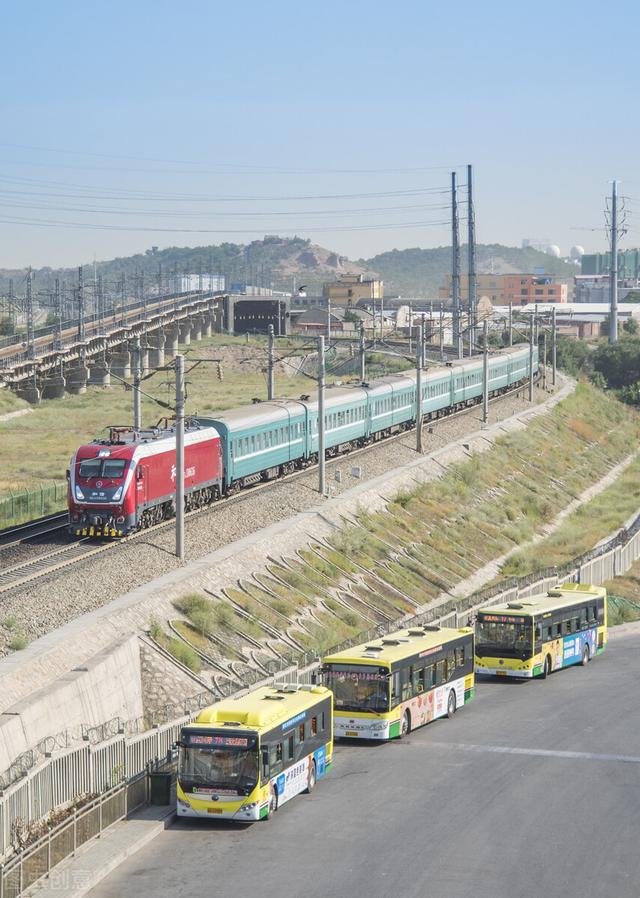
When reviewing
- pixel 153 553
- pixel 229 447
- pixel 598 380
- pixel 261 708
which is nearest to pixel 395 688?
pixel 261 708

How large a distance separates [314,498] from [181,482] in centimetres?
1467

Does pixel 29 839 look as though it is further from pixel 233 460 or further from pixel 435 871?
pixel 233 460

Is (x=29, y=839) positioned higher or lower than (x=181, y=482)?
lower

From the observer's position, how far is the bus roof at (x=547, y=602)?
42750 millimetres

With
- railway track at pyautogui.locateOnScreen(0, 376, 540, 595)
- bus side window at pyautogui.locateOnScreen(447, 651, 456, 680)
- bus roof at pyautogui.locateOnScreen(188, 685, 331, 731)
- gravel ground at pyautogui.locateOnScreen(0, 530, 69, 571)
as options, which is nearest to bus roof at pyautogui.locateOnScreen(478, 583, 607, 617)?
bus side window at pyautogui.locateOnScreen(447, 651, 456, 680)

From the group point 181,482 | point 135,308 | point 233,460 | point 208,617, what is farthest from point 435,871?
point 135,308

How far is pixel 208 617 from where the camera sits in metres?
38.8

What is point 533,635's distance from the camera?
42312 mm

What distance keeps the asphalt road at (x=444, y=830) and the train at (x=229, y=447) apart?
13356 mm

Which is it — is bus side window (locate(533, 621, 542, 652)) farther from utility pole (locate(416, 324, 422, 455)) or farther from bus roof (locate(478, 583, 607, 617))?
utility pole (locate(416, 324, 422, 455))

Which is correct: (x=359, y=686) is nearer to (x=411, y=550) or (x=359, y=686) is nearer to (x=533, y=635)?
(x=533, y=635)

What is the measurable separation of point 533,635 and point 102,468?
1399 centimetres

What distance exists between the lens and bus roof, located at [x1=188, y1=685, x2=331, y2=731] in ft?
85.7

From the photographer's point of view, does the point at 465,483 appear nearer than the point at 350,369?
Yes
